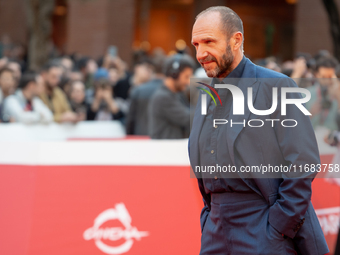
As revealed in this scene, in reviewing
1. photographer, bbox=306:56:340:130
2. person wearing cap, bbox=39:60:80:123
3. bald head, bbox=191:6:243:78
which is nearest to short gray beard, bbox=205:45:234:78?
bald head, bbox=191:6:243:78

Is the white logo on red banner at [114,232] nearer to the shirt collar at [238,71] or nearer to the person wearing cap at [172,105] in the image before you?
the person wearing cap at [172,105]

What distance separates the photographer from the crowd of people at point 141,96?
588cm

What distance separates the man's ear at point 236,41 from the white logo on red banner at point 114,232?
2.20 m

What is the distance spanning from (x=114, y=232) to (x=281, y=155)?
212 centimetres

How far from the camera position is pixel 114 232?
4.29 meters

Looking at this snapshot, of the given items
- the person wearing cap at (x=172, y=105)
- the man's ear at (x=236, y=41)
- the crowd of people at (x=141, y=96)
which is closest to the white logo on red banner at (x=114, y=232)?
the crowd of people at (x=141, y=96)

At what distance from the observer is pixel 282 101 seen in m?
2.56

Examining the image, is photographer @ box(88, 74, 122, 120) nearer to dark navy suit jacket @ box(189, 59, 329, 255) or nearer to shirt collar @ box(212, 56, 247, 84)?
shirt collar @ box(212, 56, 247, 84)

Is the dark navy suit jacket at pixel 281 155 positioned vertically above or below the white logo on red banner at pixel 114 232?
above

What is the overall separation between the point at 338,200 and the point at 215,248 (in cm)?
291

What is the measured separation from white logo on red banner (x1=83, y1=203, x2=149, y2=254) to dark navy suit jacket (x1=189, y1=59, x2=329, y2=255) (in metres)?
1.98

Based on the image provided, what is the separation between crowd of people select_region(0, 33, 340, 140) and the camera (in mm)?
5875

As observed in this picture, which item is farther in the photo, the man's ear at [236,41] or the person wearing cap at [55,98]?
the person wearing cap at [55,98]

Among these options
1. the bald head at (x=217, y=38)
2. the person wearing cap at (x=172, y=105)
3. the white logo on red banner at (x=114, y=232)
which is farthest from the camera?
the person wearing cap at (x=172, y=105)
